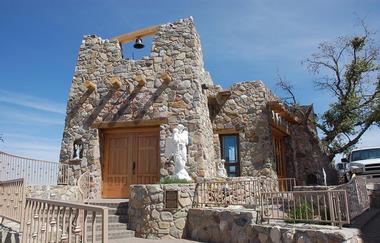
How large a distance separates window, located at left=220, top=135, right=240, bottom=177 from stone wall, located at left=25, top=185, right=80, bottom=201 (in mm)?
6038

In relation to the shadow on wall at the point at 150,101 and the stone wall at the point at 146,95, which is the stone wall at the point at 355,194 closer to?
the stone wall at the point at 146,95

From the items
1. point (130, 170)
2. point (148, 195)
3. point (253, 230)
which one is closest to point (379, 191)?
point (253, 230)

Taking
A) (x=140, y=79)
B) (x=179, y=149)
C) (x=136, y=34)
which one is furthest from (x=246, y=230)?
(x=136, y=34)

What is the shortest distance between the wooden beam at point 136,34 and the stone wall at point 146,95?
0.30 metres

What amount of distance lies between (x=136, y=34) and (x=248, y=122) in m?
6.04

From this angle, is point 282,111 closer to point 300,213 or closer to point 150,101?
point 150,101

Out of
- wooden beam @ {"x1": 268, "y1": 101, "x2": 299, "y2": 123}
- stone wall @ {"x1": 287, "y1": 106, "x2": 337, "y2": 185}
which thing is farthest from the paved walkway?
stone wall @ {"x1": 287, "y1": 106, "x2": 337, "y2": 185}

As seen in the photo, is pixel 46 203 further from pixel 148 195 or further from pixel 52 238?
pixel 148 195

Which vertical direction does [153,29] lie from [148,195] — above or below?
above

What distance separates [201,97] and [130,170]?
3.93m

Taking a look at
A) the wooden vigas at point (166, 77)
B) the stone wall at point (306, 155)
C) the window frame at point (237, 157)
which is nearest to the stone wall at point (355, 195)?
the window frame at point (237, 157)

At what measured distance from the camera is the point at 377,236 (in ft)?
19.3

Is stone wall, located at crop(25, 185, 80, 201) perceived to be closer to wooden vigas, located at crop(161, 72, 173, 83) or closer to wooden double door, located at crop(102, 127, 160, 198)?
wooden double door, located at crop(102, 127, 160, 198)

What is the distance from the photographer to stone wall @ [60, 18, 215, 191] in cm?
1158
